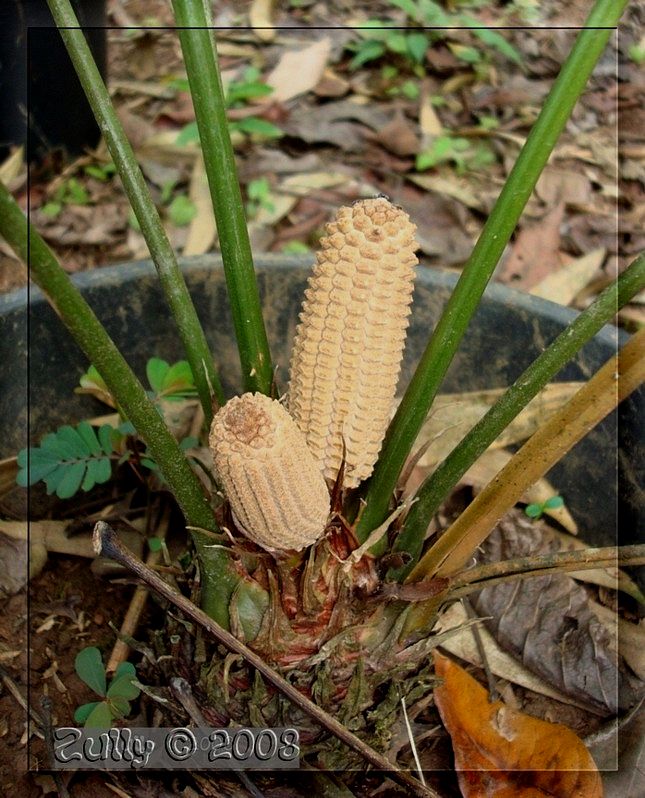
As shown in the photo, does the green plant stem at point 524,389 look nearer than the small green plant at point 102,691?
Yes

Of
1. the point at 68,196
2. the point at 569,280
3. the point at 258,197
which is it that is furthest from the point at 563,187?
the point at 68,196

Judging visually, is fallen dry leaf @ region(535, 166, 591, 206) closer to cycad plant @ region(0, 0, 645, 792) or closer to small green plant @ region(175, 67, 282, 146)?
small green plant @ region(175, 67, 282, 146)

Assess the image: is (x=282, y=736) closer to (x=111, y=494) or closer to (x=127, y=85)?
(x=111, y=494)

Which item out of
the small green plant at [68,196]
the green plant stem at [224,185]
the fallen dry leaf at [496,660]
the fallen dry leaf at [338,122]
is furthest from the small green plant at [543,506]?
the small green plant at [68,196]

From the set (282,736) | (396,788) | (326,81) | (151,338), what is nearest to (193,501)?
(282,736)

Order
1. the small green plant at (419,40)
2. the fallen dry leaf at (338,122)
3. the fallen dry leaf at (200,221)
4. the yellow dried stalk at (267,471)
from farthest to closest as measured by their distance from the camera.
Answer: the small green plant at (419,40) → the fallen dry leaf at (338,122) → the fallen dry leaf at (200,221) → the yellow dried stalk at (267,471)

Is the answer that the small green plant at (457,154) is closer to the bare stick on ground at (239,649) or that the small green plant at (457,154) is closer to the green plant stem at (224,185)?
the green plant stem at (224,185)

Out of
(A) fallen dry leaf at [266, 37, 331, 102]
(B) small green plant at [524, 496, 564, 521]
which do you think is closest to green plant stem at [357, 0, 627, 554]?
(B) small green plant at [524, 496, 564, 521]
